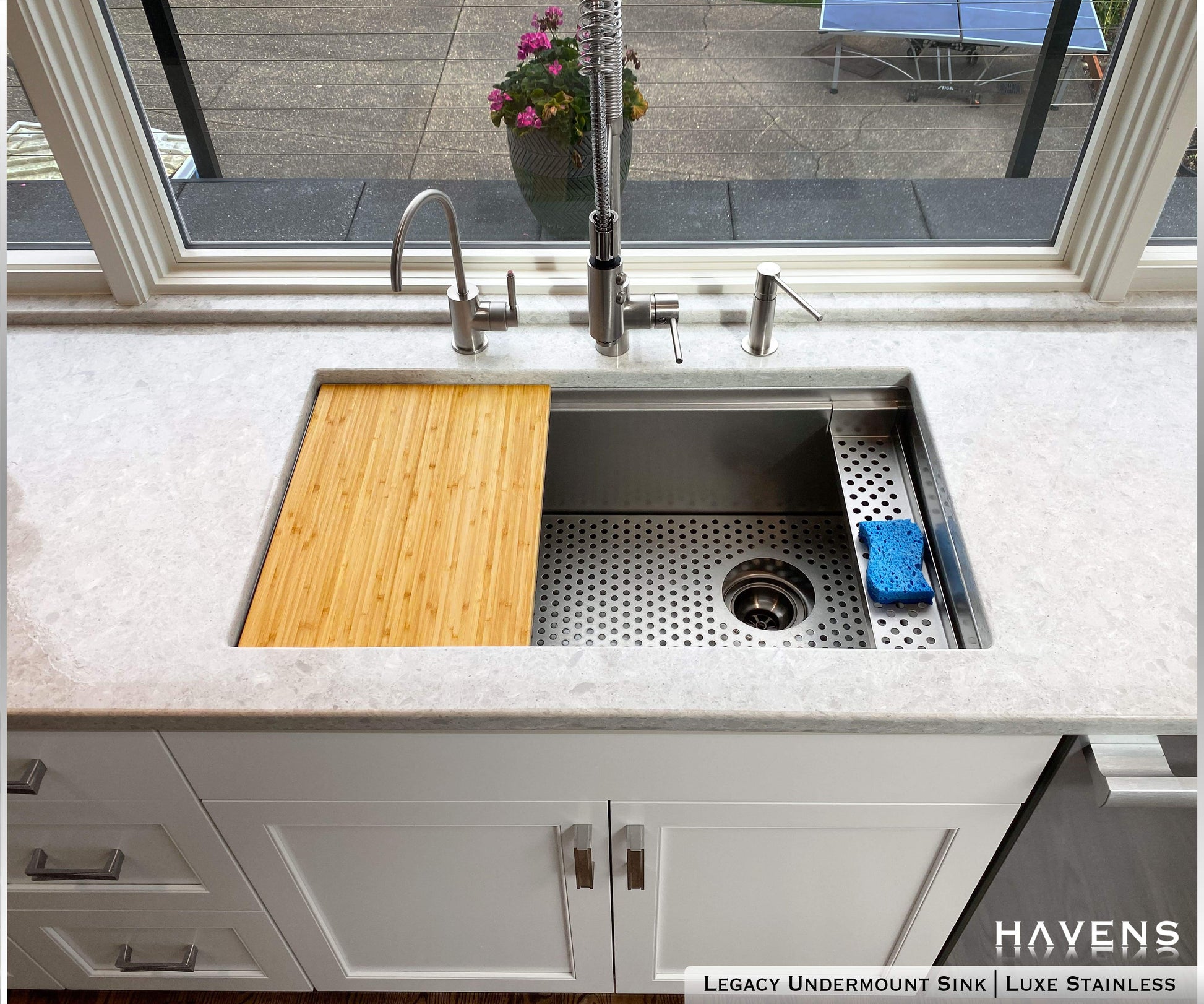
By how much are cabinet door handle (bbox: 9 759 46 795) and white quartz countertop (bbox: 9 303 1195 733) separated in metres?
0.10

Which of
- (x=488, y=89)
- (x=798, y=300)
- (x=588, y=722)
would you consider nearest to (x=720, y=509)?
(x=798, y=300)

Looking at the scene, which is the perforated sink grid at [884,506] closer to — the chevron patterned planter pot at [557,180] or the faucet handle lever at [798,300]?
the faucet handle lever at [798,300]

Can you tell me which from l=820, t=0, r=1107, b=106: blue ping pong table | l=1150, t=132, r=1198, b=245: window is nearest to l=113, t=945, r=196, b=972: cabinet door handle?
l=820, t=0, r=1107, b=106: blue ping pong table

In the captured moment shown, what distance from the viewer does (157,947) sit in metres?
1.38

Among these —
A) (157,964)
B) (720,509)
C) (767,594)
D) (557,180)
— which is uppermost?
(557,180)

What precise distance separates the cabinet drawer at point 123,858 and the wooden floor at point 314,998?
425 millimetres

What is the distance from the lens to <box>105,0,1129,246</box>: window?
124 cm

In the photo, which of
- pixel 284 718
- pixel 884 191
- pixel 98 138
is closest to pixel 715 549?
pixel 884 191

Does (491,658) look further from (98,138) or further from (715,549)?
(98,138)

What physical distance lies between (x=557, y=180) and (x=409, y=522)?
21.8 inches

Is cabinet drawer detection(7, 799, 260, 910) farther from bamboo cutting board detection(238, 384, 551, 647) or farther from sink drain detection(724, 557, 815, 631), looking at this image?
sink drain detection(724, 557, 815, 631)

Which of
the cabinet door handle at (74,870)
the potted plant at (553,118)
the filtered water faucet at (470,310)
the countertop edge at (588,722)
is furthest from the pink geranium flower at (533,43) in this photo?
the cabinet door handle at (74,870)

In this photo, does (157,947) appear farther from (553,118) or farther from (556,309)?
(553,118)

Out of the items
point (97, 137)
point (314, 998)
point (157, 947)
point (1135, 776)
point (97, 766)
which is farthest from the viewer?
point (314, 998)
